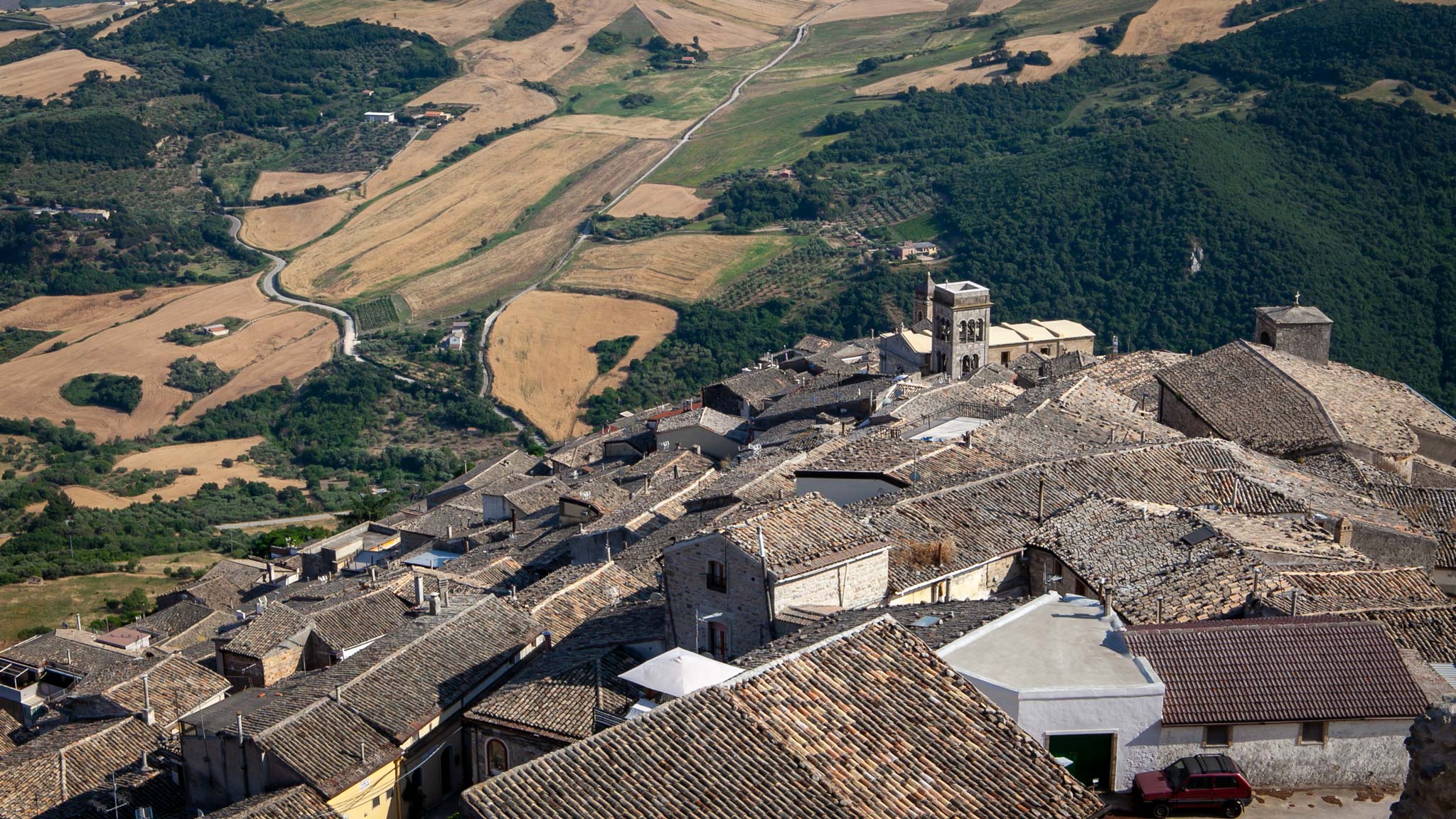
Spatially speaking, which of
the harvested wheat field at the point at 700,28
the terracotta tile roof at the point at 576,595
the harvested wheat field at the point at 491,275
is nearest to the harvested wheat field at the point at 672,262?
the harvested wheat field at the point at 491,275

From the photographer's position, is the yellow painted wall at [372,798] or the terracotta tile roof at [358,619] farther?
the terracotta tile roof at [358,619]

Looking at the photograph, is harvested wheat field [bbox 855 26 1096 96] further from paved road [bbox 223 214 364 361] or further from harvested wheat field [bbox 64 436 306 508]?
harvested wheat field [bbox 64 436 306 508]

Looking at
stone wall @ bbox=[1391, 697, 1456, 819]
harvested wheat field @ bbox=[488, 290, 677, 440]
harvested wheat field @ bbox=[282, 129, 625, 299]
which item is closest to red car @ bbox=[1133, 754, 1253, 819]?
stone wall @ bbox=[1391, 697, 1456, 819]

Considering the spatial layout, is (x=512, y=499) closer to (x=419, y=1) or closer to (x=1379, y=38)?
(x=1379, y=38)

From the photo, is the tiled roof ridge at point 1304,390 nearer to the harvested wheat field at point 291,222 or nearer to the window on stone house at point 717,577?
the window on stone house at point 717,577

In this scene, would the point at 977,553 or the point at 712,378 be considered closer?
the point at 977,553

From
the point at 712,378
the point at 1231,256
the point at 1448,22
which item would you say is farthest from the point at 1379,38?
the point at 712,378
